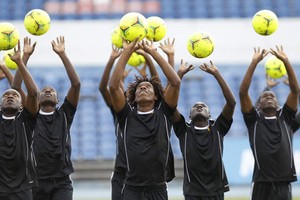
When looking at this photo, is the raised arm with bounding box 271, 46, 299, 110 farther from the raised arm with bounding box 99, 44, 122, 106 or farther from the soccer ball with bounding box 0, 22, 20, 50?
the soccer ball with bounding box 0, 22, 20, 50

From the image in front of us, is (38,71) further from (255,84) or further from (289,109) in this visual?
(289,109)

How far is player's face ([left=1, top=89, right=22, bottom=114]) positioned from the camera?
944 centimetres

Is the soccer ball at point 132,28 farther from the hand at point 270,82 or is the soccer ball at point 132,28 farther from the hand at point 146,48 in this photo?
the hand at point 270,82

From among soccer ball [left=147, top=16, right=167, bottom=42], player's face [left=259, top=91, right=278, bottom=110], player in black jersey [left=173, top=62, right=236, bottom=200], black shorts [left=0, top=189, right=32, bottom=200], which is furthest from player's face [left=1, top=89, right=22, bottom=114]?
player's face [left=259, top=91, right=278, bottom=110]

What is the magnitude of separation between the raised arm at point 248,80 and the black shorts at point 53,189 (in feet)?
8.41

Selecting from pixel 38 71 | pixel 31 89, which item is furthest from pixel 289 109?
pixel 38 71

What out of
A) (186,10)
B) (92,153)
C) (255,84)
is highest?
Result: (186,10)

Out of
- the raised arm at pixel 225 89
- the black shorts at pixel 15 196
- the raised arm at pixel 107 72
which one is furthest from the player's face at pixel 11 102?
the raised arm at pixel 225 89

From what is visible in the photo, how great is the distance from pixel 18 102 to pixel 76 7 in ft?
44.1

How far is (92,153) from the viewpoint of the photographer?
65.7 ft

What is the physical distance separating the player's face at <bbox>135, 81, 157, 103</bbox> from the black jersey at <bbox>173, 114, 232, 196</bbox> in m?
0.72

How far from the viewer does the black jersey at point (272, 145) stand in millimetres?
10047

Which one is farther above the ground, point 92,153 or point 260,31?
point 260,31

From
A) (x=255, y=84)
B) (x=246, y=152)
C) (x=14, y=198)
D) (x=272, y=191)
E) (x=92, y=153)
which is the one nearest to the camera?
(x=14, y=198)
